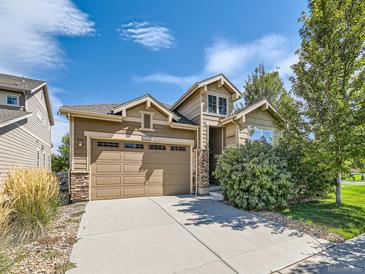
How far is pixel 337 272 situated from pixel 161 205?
5.49 m

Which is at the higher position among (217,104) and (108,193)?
(217,104)

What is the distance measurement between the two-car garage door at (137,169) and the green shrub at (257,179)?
2.83 m

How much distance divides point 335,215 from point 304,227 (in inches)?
78.3

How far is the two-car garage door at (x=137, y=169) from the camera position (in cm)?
823

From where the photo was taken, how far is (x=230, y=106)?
435 inches

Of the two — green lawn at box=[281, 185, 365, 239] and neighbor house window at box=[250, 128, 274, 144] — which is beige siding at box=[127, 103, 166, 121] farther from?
green lawn at box=[281, 185, 365, 239]

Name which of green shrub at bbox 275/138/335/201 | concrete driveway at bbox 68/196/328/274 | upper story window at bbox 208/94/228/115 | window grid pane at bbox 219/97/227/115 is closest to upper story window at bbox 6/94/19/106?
concrete driveway at bbox 68/196/328/274

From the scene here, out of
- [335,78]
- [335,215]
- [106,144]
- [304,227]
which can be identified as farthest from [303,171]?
[106,144]

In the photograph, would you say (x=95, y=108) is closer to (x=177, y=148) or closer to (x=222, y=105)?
(x=177, y=148)

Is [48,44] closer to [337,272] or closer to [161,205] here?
[161,205]

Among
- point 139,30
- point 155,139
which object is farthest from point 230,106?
point 139,30


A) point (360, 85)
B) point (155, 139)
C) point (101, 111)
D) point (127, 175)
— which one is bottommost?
point (127, 175)

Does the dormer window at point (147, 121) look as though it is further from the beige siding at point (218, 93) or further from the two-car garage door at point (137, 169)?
the beige siding at point (218, 93)

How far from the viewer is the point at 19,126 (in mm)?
10531
